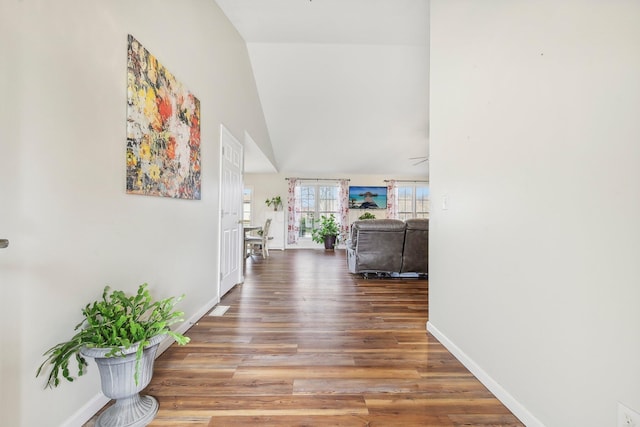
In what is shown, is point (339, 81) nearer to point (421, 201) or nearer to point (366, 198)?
point (366, 198)

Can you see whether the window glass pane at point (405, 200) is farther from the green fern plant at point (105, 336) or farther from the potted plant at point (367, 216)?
the green fern plant at point (105, 336)

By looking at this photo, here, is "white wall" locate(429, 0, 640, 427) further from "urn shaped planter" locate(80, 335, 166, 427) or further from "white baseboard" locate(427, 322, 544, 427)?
"urn shaped planter" locate(80, 335, 166, 427)

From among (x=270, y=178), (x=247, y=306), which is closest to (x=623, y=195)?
(x=247, y=306)

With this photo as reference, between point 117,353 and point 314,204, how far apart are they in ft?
24.0

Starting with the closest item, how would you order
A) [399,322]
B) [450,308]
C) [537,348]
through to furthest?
[537,348] < [450,308] < [399,322]

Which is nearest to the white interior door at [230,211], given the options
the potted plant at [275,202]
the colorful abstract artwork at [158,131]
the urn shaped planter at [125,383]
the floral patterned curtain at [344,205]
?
the colorful abstract artwork at [158,131]

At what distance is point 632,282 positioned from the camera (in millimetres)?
880

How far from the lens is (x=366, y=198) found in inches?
331

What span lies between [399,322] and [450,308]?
639 mm

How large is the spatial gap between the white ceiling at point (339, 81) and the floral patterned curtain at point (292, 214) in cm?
43

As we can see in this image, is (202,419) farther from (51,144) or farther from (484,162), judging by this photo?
(484,162)

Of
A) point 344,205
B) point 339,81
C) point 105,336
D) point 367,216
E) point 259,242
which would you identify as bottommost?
point 259,242

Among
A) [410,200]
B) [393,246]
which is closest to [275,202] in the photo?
[410,200]

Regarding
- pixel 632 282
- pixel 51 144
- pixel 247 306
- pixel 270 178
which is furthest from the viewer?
pixel 270 178
